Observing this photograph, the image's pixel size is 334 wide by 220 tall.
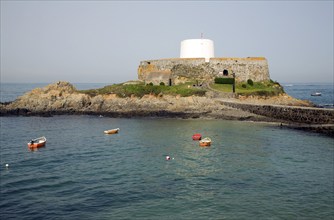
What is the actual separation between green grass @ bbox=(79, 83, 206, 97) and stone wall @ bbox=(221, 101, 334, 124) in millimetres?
9190

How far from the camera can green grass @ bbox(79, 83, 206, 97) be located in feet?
206

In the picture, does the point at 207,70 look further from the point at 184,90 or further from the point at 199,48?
the point at 184,90

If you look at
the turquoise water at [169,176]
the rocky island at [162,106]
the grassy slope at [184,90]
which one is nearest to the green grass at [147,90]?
the grassy slope at [184,90]

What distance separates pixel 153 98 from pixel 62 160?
3545cm

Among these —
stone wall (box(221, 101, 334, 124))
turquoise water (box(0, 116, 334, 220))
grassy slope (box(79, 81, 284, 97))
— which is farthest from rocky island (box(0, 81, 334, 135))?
turquoise water (box(0, 116, 334, 220))

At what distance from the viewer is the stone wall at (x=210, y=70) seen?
71938mm

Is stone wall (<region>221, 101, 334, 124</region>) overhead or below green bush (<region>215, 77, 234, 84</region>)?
below

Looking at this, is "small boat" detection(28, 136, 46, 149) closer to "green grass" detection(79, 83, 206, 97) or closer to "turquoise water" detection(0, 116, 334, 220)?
"turquoise water" detection(0, 116, 334, 220)

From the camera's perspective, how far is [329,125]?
1638 inches

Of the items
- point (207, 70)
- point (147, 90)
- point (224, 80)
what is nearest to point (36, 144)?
point (147, 90)

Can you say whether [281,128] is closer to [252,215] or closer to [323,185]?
[323,185]

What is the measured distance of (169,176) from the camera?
24.5 metres

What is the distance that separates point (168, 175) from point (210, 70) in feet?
166

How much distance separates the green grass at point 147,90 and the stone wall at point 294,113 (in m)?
9.19
